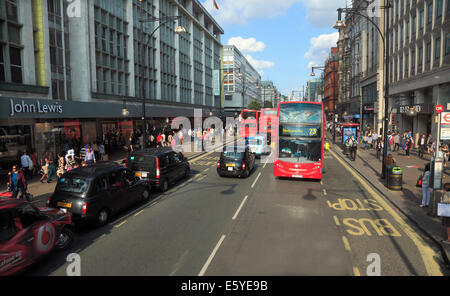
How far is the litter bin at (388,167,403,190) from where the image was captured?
1368 cm

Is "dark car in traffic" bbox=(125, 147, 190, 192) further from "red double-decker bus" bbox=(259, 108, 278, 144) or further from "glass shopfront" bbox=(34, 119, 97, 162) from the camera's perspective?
"red double-decker bus" bbox=(259, 108, 278, 144)

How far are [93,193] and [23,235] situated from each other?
2873 mm

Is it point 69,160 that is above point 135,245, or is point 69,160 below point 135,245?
above

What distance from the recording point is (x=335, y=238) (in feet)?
27.5

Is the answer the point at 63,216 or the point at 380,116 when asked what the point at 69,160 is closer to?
the point at 63,216

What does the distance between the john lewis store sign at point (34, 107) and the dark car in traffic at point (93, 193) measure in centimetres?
807

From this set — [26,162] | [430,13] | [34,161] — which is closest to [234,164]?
[26,162]

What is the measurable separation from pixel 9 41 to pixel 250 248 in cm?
1811

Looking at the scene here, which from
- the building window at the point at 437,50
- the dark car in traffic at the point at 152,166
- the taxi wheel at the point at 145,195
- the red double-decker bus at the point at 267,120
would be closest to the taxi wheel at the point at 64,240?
the taxi wheel at the point at 145,195

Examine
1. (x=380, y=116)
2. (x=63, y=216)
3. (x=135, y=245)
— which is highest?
(x=380, y=116)

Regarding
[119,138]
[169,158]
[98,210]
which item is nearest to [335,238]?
[98,210]

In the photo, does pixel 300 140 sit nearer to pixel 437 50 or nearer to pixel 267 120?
pixel 437 50

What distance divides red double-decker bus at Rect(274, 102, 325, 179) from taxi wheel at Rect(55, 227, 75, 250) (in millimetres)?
10751

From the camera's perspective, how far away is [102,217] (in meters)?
9.62
